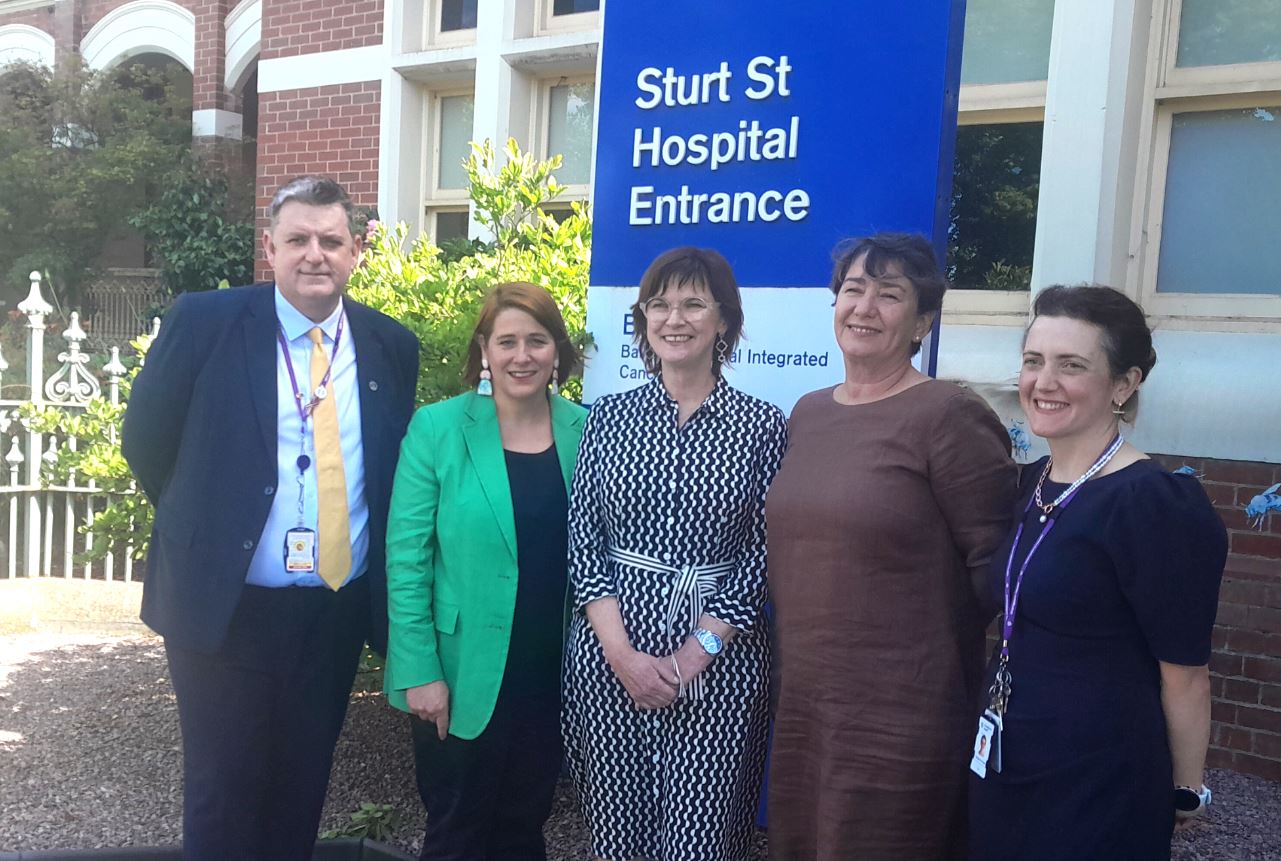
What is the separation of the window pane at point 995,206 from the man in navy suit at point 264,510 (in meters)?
3.59

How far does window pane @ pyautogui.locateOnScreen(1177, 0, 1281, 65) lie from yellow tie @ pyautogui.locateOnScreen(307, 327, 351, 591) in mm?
4137

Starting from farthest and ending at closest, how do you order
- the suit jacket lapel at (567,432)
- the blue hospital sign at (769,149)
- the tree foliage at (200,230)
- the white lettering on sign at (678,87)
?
the tree foliage at (200,230) → the white lettering on sign at (678,87) → the blue hospital sign at (769,149) → the suit jacket lapel at (567,432)

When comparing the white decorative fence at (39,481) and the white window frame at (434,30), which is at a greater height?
the white window frame at (434,30)

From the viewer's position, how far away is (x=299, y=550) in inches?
106

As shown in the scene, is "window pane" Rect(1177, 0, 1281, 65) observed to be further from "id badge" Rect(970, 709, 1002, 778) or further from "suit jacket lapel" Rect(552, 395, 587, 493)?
"id badge" Rect(970, 709, 1002, 778)

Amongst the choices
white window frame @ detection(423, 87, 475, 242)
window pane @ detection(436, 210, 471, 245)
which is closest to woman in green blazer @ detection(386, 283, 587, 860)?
window pane @ detection(436, 210, 471, 245)

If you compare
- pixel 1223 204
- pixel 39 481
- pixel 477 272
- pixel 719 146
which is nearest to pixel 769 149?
pixel 719 146

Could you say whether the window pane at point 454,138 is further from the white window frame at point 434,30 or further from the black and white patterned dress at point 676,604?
the black and white patterned dress at point 676,604

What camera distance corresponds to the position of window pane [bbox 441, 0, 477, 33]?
8.33m

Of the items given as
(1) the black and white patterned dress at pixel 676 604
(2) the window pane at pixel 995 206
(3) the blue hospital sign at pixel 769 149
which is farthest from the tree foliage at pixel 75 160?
(1) the black and white patterned dress at pixel 676 604

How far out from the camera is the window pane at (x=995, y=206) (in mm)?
5344

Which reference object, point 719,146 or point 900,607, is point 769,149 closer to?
point 719,146

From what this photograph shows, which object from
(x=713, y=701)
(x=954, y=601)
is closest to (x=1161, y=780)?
(x=954, y=601)

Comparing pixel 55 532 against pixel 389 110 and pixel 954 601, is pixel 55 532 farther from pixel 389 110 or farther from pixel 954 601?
pixel 954 601
